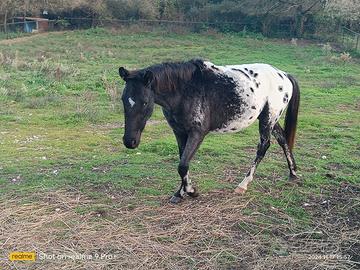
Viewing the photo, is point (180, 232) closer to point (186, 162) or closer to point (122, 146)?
point (186, 162)

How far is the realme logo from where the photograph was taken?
3.95 m

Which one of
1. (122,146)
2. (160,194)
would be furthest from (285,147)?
(122,146)

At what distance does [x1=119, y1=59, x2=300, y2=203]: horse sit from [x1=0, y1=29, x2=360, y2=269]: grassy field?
0.59 metres

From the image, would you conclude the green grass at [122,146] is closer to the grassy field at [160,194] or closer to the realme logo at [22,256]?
the grassy field at [160,194]

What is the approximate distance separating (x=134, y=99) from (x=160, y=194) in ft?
4.92

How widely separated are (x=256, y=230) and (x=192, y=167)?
2143mm

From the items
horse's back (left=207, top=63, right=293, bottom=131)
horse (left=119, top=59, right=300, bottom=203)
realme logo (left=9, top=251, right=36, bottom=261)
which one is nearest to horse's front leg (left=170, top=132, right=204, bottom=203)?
horse (left=119, top=59, right=300, bottom=203)

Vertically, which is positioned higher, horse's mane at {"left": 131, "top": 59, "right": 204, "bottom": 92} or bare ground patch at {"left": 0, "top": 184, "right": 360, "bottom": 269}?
horse's mane at {"left": 131, "top": 59, "right": 204, "bottom": 92}

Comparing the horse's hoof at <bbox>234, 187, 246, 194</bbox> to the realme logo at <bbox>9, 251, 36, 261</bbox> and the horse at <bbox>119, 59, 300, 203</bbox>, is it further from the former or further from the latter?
the realme logo at <bbox>9, 251, 36, 261</bbox>

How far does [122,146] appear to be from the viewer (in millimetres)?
7867

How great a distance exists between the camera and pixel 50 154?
23.7 feet

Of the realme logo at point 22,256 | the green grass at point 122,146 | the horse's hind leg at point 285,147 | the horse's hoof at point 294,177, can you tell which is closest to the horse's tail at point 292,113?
the horse's hind leg at point 285,147

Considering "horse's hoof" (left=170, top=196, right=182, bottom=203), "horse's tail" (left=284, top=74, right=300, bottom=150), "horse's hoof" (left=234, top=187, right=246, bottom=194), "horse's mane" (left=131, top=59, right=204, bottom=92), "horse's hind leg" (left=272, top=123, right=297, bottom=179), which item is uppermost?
"horse's mane" (left=131, top=59, right=204, bottom=92)

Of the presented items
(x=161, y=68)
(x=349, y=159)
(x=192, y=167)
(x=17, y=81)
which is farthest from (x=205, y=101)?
(x=17, y=81)
